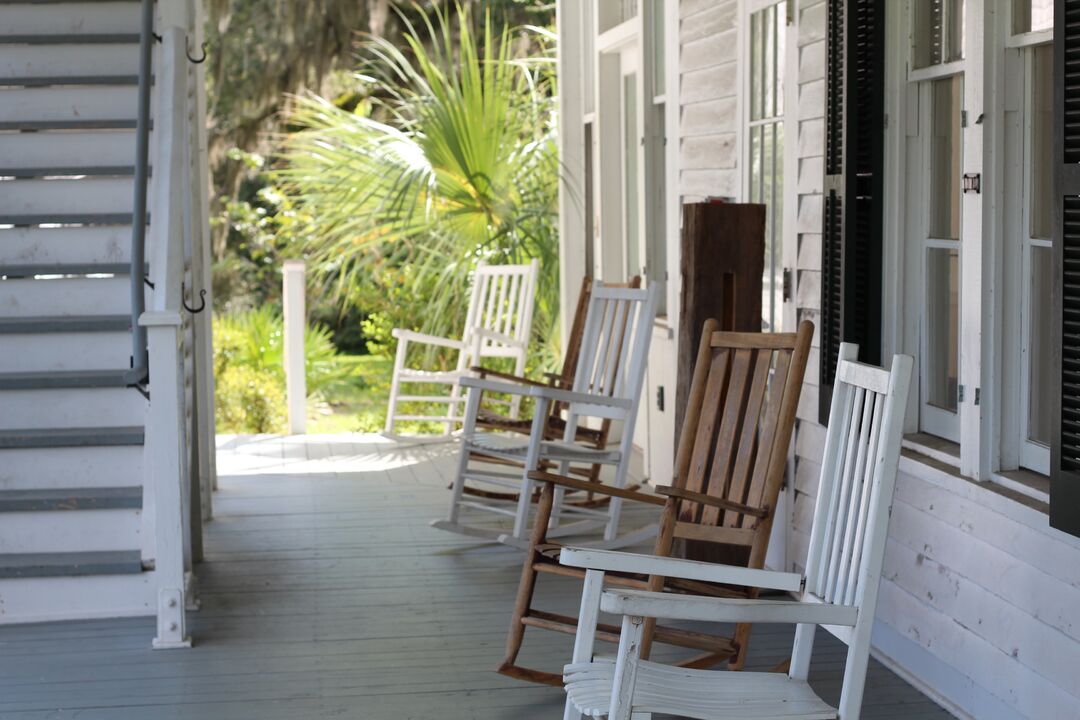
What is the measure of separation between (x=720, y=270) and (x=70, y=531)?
86.0 inches

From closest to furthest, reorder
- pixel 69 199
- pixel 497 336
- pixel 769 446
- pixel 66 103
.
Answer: pixel 769 446, pixel 69 199, pixel 66 103, pixel 497 336

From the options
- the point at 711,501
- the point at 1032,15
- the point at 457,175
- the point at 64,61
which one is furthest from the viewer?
the point at 457,175

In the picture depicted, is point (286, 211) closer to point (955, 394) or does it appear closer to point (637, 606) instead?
point (955, 394)

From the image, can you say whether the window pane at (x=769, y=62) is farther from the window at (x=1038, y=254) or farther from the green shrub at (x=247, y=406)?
the green shrub at (x=247, y=406)

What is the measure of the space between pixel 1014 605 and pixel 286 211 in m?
9.93

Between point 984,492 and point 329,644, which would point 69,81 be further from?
point 984,492

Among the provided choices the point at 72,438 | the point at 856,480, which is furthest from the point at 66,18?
the point at 856,480

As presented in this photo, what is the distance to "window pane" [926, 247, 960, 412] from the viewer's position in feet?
11.5

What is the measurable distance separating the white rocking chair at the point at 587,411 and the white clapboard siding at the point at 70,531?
46.5 inches

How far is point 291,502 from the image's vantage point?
572 cm

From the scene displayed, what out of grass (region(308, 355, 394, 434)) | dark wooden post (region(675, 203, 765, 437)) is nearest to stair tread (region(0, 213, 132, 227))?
dark wooden post (region(675, 203, 765, 437))

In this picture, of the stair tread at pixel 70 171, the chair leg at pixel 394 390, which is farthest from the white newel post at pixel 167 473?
the chair leg at pixel 394 390

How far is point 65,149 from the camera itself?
521 cm

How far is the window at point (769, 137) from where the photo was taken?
4531 millimetres
